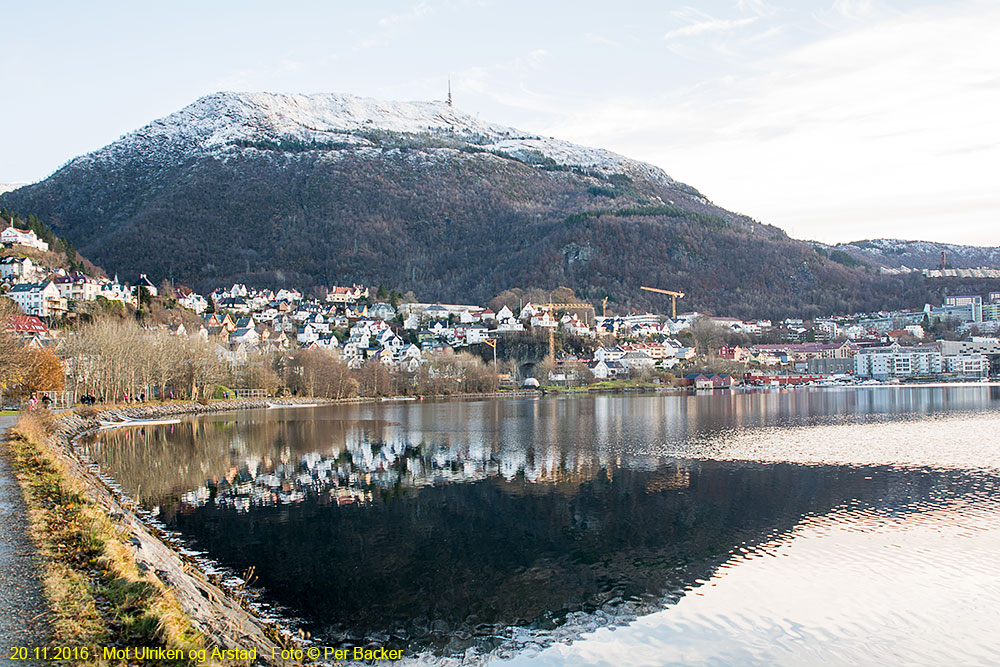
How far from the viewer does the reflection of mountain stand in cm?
1075

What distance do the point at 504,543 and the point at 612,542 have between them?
2.00 meters

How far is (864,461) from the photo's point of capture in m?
24.3

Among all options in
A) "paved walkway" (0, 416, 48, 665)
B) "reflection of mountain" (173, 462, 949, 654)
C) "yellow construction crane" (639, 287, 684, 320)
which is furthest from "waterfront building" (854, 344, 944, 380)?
"paved walkway" (0, 416, 48, 665)

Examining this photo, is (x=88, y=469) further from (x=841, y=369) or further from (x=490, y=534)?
(x=841, y=369)

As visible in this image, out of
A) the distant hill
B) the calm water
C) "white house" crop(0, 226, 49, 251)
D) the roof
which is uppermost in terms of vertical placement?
the distant hill

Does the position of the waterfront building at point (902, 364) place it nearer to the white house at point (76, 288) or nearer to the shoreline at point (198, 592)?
the white house at point (76, 288)

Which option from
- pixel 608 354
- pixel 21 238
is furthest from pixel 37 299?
pixel 608 354

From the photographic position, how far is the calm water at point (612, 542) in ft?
32.4

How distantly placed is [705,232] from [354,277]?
78.6 m

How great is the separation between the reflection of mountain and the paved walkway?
3.36 m

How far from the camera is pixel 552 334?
10681 centimetres

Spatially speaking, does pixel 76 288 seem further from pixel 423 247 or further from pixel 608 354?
pixel 423 247

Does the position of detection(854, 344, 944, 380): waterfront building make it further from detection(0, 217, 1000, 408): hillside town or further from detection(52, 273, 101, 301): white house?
detection(52, 273, 101, 301): white house

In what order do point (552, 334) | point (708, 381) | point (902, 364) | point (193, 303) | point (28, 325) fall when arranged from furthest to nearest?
point (902, 364) → point (193, 303) → point (552, 334) → point (708, 381) → point (28, 325)
